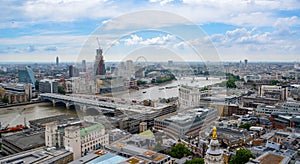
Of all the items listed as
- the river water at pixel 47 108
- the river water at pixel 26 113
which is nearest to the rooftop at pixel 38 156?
the river water at pixel 47 108

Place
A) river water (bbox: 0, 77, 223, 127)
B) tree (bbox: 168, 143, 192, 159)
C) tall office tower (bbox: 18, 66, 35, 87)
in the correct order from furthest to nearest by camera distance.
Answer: tall office tower (bbox: 18, 66, 35, 87)
river water (bbox: 0, 77, 223, 127)
tree (bbox: 168, 143, 192, 159)

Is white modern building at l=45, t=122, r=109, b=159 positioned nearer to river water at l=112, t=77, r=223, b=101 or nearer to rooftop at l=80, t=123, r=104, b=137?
rooftop at l=80, t=123, r=104, b=137

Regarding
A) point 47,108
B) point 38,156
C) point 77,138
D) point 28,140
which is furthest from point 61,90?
point 38,156

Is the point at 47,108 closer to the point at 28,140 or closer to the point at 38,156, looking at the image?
the point at 28,140

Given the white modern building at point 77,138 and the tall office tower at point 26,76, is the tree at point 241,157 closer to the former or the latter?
the white modern building at point 77,138

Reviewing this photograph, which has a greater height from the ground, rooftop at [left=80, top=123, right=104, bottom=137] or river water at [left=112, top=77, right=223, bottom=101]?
river water at [left=112, top=77, right=223, bottom=101]

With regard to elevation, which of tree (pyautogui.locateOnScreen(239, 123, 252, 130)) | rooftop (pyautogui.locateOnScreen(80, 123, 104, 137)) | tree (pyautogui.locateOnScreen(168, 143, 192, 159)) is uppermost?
rooftop (pyautogui.locateOnScreen(80, 123, 104, 137))

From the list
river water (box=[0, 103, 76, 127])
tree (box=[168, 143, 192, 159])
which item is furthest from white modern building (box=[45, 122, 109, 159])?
river water (box=[0, 103, 76, 127])

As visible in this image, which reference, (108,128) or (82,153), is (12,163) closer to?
(82,153)

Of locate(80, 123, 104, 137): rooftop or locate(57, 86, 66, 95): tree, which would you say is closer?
locate(80, 123, 104, 137): rooftop
